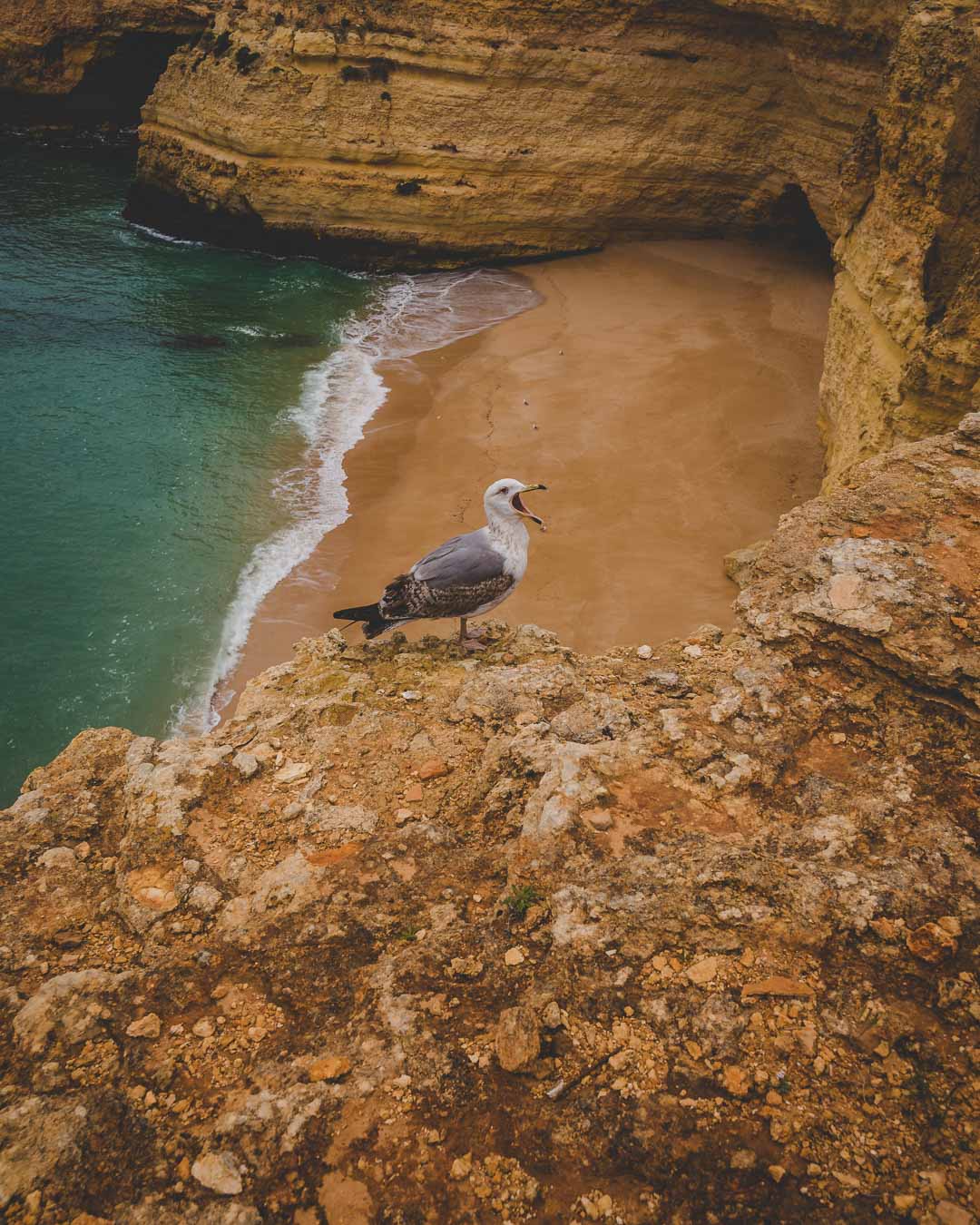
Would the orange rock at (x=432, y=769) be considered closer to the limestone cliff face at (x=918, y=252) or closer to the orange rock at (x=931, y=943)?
the orange rock at (x=931, y=943)

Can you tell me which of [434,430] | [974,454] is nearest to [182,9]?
[434,430]

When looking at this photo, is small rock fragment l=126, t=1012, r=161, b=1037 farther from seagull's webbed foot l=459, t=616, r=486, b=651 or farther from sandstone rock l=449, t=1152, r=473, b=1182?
seagull's webbed foot l=459, t=616, r=486, b=651

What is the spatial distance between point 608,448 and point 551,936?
10106 millimetres

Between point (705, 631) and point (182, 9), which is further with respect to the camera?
point (182, 9)

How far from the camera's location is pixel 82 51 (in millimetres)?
26453

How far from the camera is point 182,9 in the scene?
23.9m

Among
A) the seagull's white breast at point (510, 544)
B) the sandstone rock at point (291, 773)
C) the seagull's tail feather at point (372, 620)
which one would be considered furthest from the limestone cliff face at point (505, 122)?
the sandstone rock at point (291, 773)

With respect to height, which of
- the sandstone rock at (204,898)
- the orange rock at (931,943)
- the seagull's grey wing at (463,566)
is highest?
the orange rock at (931,943)

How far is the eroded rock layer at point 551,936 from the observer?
2268 millimetres

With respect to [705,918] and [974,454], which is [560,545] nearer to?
[974,454]

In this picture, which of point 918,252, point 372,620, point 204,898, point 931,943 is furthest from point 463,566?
point 918,252

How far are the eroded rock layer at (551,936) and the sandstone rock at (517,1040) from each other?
0.01 meters

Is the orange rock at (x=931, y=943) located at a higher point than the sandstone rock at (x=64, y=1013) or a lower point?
higher

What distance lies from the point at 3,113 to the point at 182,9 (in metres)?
9.15
